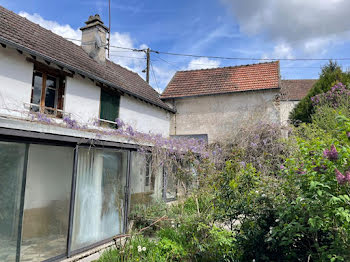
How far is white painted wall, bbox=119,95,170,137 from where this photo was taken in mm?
12462

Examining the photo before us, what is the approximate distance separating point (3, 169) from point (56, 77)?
622 centimetres

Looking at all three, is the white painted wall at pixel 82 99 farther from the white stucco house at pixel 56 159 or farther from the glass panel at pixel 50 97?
the glass panel at pixel 50 97

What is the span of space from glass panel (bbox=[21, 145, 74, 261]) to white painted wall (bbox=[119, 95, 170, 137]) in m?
7.10

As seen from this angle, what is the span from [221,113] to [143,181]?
8.20 m

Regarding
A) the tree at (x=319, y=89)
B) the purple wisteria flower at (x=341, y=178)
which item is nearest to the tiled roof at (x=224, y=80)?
the tree at (x=319, y=89)

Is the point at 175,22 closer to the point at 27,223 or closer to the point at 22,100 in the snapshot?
the point at 22,100

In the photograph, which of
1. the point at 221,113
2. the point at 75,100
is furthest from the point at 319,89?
the point at 75,100

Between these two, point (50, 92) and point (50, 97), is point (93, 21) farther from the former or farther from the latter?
point (50, 97)

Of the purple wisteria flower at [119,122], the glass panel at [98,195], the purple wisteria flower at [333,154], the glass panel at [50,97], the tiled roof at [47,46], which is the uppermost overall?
the tiled roof at [47,46]

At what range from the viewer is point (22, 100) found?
7840mm

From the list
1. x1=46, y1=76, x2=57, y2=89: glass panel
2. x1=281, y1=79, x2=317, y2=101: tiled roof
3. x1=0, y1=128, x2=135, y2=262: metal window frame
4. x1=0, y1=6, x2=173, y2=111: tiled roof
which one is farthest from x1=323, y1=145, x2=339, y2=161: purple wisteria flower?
x1=281, y1=79, x2=317, y2=101: tiled roof

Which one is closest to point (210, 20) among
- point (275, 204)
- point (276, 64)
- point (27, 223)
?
point (276, 64)

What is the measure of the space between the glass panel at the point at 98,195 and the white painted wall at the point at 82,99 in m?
4.11

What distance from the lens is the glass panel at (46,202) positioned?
4434mm
